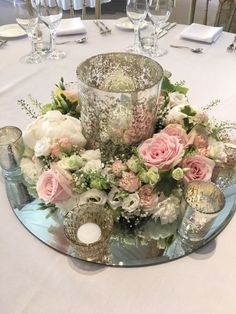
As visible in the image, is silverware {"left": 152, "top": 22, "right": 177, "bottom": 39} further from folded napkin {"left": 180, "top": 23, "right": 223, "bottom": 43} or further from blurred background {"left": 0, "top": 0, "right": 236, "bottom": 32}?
blurred background {"left": 0, "top": 0, "right": 236, "bottom": 32}

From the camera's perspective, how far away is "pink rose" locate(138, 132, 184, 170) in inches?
25.8

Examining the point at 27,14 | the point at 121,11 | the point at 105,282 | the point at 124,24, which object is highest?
the point at 27,14

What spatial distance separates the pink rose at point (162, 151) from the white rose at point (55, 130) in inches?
5.6

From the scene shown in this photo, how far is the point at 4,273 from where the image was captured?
631 mm

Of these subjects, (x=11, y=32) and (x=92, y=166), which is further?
(x=11, y=32)

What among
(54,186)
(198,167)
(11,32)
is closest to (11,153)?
(54,186)

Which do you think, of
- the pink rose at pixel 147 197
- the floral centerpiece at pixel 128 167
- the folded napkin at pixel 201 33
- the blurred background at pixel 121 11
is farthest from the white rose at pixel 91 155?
the blurred background at pixel 121 11

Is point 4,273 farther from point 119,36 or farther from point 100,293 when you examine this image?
point 119,36

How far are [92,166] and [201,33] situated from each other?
42.2 inches

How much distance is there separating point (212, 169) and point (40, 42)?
1049 mm

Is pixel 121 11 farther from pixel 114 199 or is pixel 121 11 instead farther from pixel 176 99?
pixel 114 199

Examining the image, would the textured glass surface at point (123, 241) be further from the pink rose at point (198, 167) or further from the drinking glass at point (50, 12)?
the drinking glass at point (50, 12)

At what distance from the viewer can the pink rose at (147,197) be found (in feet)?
2.14

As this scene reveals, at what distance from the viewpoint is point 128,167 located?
0.68m
